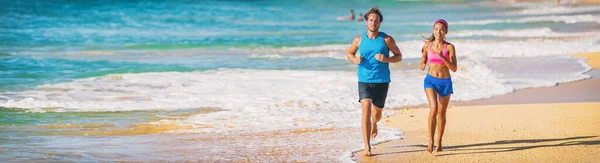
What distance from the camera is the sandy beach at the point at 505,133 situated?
7527mm

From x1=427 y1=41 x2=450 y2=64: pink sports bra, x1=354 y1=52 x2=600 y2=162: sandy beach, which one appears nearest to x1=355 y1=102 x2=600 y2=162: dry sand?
x1=354 y1=52 x2=600 y2=162: sandy beach

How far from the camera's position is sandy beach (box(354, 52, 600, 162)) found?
753cm

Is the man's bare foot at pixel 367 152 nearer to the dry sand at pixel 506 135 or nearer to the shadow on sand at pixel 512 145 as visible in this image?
the dry sand at pixel 506 135

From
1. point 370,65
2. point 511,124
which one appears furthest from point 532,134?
point 370,65

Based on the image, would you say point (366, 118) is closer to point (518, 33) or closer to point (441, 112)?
point (441, 112)

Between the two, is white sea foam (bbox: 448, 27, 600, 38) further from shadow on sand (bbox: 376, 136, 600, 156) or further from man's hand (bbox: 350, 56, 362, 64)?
man's hand (bbox: 350, 56, 362, 64)

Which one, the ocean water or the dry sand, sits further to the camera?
the ocean water

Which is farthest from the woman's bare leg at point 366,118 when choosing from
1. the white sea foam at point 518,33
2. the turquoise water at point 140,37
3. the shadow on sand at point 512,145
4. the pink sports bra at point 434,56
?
the white sea foam at point 518,33

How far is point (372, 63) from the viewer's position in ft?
24.7

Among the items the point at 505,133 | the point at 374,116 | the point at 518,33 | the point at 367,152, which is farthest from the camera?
the point at 518,33

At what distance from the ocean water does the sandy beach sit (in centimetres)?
49

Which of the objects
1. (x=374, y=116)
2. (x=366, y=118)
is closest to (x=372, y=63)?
(x=366, y=118)

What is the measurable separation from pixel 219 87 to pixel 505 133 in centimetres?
660

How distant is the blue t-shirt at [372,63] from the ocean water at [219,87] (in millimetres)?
745
